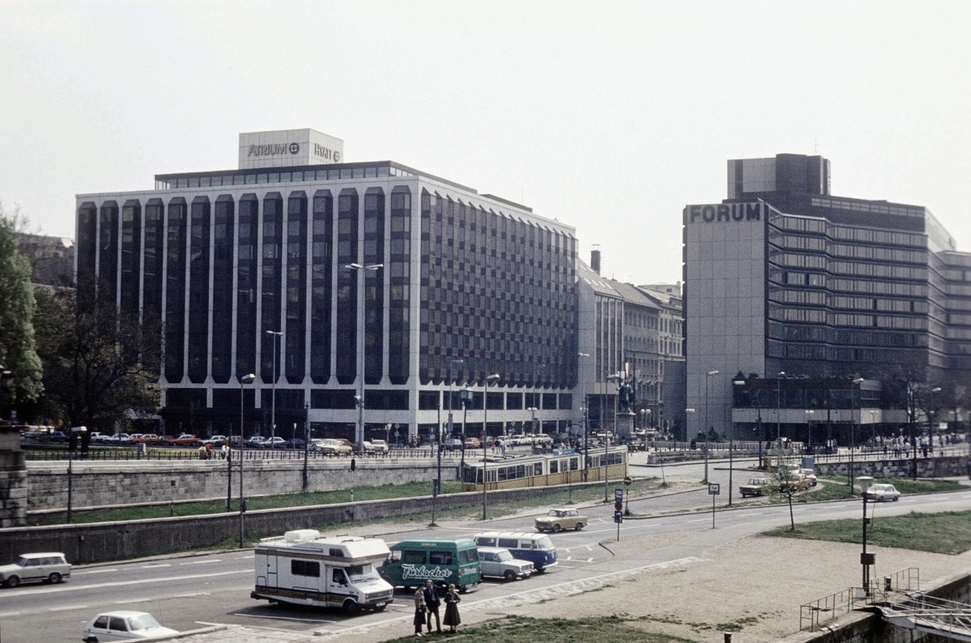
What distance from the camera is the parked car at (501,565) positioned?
167 ft

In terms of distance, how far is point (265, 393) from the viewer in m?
140

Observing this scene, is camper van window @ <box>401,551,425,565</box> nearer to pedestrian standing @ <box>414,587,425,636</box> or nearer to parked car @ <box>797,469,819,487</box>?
pedestrian standing @ <box>414,587,425,636</box>

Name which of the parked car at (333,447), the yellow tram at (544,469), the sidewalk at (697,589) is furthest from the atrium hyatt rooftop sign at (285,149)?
the sidewalk at (697,589)

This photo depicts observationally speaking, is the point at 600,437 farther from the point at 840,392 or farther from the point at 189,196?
the point at 189,196

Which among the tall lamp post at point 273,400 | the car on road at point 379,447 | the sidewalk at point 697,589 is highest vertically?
the tall lamp post at point 273,400

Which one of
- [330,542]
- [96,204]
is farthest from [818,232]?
[330,542]

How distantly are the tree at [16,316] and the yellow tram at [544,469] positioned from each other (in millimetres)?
32790

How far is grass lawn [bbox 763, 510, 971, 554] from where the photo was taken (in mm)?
64438

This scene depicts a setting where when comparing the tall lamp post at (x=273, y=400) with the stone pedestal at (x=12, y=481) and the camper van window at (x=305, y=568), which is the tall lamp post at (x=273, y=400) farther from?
the camper van window at (x=305, y=568)

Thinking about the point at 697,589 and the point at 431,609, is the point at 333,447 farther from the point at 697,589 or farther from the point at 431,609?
the point at 431,609

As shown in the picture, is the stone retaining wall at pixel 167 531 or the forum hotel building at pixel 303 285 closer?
the stone retaining wall at pixel 167 531

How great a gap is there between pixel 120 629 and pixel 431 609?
395 inches

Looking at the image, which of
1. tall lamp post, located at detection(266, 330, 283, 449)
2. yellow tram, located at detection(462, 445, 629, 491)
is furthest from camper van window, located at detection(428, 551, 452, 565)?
tall lamp post, located at detection(266, 330, 283, 449)

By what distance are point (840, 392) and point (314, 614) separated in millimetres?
130179
